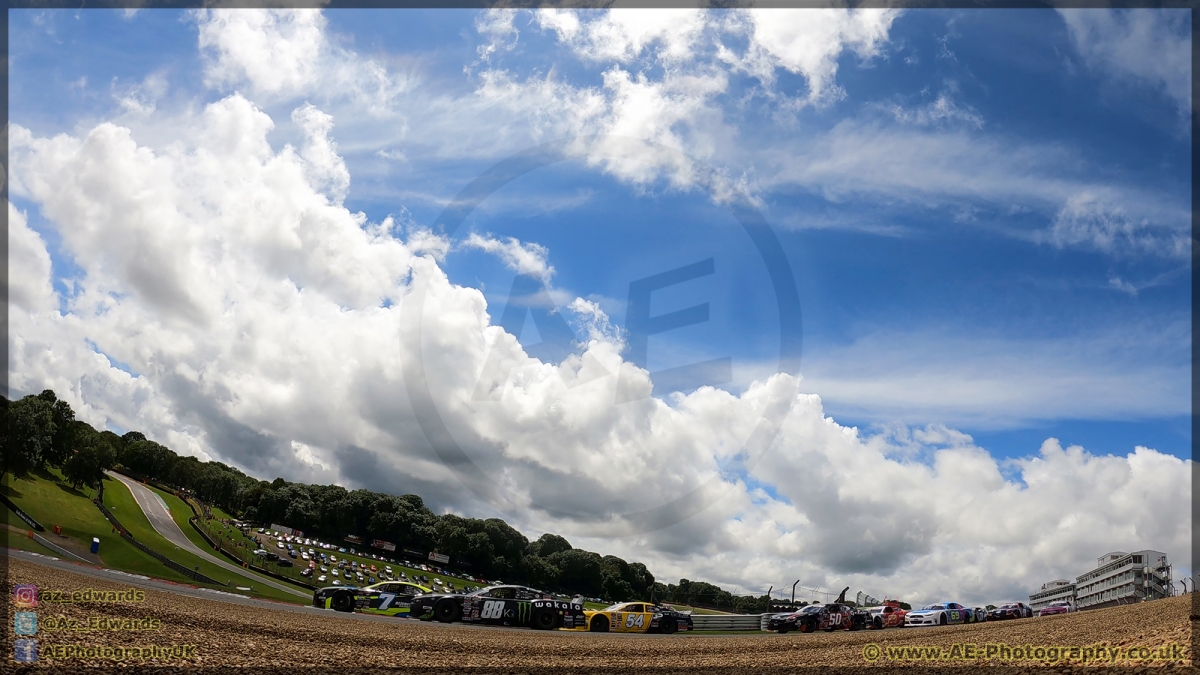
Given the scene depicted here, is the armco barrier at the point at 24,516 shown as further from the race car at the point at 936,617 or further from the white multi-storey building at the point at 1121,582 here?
the white multi-storey building at the point at 1121,582

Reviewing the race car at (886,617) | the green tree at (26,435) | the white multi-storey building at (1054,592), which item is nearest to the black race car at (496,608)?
the race car at (886,617)

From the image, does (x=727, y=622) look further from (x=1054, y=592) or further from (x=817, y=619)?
(x=1054, y=592)

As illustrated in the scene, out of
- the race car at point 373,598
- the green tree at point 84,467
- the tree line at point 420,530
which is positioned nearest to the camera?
the race car at point 373,598

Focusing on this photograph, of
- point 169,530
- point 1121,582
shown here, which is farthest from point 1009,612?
point 169,530

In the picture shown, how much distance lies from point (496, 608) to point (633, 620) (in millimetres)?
6878

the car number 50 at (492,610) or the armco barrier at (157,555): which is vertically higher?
the car number 50 at (492,610)

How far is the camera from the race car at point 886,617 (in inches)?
1435

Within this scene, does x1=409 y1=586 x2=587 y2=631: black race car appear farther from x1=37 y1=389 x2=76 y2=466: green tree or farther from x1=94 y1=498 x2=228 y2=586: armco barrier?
x1=37 y1=389 x2=76 y2=466: green tree

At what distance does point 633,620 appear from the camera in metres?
31.0

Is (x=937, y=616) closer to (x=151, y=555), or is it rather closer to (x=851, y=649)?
(x=851, y=649)

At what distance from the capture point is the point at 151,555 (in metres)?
66.1

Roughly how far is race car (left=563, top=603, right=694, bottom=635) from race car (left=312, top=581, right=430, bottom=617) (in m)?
7.61

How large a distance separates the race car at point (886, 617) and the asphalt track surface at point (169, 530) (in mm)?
41534

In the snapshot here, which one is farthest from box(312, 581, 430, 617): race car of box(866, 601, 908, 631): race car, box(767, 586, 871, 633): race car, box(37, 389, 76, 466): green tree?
box(37, 389, 76, 466): green tree
